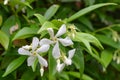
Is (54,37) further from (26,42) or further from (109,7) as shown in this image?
(109,7)

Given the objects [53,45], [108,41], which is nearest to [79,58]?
[53,45]

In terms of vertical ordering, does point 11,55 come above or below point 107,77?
above

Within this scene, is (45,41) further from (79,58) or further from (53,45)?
(79,58)

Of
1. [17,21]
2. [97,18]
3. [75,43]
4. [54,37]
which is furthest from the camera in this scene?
[97,18]

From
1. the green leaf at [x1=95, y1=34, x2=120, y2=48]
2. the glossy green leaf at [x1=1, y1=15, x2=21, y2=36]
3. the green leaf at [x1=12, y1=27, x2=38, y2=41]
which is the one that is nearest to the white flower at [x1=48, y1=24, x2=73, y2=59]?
the green leaf at [x1=12, y1=27, x2=38, y2=41]

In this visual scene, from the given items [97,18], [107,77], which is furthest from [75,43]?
[97,18]

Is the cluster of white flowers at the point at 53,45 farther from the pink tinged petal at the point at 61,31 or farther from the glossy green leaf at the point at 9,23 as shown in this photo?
the glossy green leaf at the point at 9,23

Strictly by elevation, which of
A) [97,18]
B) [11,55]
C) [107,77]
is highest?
[11,55]

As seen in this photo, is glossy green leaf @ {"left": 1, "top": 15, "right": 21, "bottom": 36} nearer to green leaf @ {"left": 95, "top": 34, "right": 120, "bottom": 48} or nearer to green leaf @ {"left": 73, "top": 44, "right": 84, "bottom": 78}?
green leaf @ {"left": 73, "top": 44, "right": 84, "bottom": 78}
